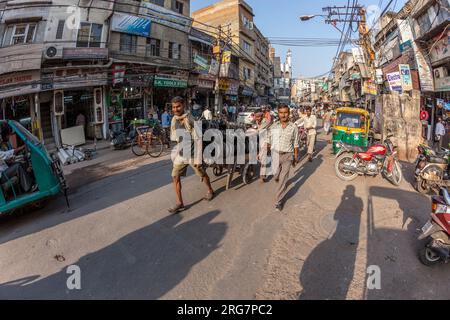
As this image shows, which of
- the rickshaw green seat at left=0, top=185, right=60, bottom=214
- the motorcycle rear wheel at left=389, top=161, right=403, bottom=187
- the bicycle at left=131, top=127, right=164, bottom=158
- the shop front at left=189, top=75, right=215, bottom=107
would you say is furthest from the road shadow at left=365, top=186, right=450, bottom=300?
the shop front at left=189, top=75, right=215, bottom=107

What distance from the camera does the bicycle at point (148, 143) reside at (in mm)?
10516

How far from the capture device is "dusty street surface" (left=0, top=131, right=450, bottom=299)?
2.97 metres

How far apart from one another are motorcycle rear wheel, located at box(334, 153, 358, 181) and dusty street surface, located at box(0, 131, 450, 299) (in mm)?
816

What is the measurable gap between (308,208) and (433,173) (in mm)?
3352

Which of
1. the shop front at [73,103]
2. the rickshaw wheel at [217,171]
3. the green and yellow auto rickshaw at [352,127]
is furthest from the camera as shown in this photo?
the shop front at [73,103]

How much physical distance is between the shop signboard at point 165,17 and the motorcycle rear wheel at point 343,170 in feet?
52.0

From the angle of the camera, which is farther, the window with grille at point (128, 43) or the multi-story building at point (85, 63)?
the window with grille at point (128, 43)

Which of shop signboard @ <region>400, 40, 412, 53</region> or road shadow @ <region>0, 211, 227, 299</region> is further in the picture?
shop signboard @ <region>400, 40, 412, 53</region>

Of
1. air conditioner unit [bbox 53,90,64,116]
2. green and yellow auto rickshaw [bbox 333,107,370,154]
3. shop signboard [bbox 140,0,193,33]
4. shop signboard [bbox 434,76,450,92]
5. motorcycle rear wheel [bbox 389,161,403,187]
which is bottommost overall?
motorcycle rear wheel [bbox 389,161,403,187]

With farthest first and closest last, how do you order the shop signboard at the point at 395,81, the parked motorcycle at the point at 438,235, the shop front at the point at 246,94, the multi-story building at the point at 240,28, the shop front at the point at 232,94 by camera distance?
the multi-story building at the point at 240,28
the shop front at the point at 246,94
the shop front at the point at 232,94
the shop signboard at the point at 395,81
the parked motorcycle at the point at 438,235

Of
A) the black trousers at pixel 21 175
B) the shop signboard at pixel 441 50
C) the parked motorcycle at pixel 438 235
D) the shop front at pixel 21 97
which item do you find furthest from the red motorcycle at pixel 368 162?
the shop front at pixel 21 97

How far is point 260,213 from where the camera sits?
500cm

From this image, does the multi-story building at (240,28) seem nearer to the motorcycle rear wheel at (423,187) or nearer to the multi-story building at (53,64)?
the multi-story building at (53,64)

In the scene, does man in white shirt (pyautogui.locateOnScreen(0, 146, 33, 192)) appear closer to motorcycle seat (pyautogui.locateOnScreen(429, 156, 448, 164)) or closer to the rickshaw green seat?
the rickshaw green seat
